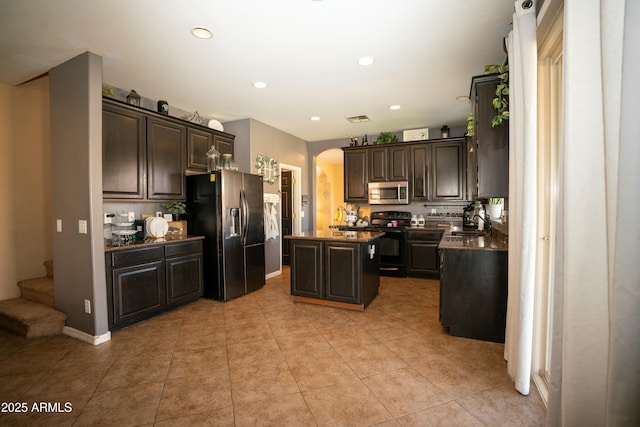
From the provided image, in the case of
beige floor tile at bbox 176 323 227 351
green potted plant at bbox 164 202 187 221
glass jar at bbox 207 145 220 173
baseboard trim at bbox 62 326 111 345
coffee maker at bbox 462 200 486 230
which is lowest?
beige floor tile at bbox 176 323 227 351

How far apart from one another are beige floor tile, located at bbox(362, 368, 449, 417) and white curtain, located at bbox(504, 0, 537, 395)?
1.90ft

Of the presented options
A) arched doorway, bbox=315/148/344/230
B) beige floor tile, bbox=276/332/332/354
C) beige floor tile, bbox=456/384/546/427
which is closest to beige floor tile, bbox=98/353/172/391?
beige floor tile, bbox=276/332/332/354

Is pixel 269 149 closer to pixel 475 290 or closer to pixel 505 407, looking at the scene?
pixel 475 290

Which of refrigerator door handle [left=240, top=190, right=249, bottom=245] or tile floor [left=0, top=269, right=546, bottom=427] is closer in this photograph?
tile floor [left=0, top=269, right=546, bottom=427]

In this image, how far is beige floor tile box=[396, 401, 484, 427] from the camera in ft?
5.71

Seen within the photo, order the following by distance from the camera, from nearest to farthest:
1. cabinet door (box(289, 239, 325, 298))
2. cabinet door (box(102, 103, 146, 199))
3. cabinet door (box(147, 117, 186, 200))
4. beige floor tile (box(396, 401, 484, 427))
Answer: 1. beige floor tile (box(396, 401, 484, 427))
2. cabinet door (box(102, 103, 146, 199))
3. cabinet door (box(147, 117, 186, 200))
4. cabinet door (box(289, 239, 325, 298))

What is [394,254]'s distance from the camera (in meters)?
5.38

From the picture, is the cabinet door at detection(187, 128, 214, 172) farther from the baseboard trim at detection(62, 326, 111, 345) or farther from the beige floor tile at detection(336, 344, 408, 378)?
the beige floor tile at detection(336, 344, 408, 378)

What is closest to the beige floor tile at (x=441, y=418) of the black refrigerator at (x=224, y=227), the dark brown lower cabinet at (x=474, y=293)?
the dark brown lower cabinet at (x=474, y=293)

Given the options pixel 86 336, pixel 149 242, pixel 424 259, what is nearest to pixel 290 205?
pixel 424 259

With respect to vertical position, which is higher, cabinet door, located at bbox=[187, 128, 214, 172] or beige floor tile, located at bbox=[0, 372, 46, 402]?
cabinet door, located at bbox=[187, 128, 214, 172]

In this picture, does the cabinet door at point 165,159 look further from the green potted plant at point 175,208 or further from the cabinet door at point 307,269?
the cabinet door at point 307,269

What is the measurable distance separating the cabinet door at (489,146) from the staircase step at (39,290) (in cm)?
445

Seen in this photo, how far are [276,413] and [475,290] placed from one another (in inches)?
77.6
